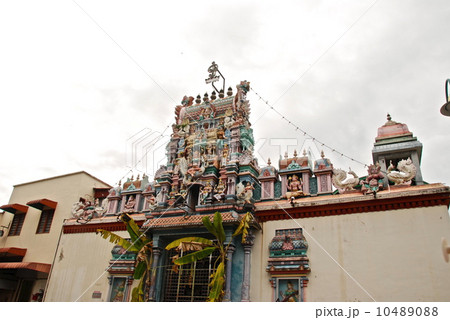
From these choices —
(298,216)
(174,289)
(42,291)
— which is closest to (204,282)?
(174,289)

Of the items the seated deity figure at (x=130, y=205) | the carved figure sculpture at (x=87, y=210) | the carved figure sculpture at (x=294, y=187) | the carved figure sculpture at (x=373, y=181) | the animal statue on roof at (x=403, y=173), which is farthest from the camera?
the carved figure sculpture at (x=87, y=210)

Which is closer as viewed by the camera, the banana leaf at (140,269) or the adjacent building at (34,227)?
the banana leaf at (140,269)

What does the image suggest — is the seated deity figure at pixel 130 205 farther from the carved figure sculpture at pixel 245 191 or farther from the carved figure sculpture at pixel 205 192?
the carved figure sculpture at pixel 245 191

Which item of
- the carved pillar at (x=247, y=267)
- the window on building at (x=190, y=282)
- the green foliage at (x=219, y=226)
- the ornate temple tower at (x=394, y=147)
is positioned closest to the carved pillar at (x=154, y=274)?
the window on building at (x=190, y=282)

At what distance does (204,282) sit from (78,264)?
25.3 feet

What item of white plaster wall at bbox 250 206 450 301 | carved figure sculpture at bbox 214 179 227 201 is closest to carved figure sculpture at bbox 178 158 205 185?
carved figure sculpture at bbox 214 179 227 201

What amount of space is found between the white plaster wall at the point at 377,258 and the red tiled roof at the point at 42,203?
13.9 meters

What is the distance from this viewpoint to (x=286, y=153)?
1550 centimetres

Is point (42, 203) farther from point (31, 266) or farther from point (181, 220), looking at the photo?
point (181, 220)

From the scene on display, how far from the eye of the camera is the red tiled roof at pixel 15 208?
21.5m

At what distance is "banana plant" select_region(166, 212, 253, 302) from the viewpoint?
1221 centimetres

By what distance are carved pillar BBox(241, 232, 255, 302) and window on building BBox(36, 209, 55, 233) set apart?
13.4 metres

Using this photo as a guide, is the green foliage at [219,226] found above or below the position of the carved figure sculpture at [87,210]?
below

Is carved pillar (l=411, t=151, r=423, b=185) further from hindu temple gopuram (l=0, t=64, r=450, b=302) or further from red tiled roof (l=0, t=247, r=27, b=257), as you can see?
red tiled roof (l=0, t=247, r=27, b=257)
